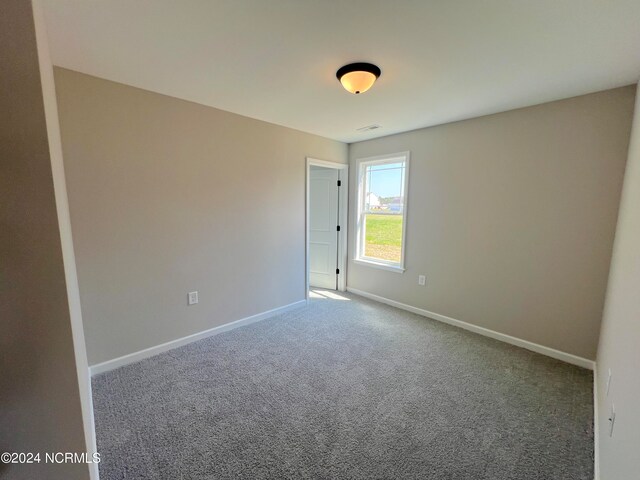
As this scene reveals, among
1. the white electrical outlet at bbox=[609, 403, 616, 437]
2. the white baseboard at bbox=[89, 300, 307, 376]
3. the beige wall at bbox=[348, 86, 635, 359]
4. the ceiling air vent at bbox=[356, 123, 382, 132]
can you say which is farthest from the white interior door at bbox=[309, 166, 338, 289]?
the white electrical outlet at bbox=[609, 403, 616, 437]

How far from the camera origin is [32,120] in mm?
772

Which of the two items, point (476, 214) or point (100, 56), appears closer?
point (100, 56)

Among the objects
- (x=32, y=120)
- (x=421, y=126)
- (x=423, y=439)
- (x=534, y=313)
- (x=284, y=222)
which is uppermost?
(x=421, y=126)

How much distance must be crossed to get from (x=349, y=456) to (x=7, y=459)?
57.4 inches

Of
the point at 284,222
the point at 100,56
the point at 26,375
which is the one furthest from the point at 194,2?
the point at 284,222

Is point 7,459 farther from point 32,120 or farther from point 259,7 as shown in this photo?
point 259,7

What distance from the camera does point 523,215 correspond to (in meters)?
2.70

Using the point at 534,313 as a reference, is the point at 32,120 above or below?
above

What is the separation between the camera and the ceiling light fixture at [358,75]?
6.06 ft

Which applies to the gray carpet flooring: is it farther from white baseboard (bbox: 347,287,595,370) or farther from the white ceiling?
the white ceiling

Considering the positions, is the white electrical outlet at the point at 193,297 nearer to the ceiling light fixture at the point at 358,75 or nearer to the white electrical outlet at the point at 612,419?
the ceiling light fixture at the point at 358,75

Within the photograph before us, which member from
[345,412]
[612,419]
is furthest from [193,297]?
[612,419]

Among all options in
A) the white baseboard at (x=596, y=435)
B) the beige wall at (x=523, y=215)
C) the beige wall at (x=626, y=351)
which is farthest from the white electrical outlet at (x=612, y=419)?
the beige wall at (x=523, y=215)

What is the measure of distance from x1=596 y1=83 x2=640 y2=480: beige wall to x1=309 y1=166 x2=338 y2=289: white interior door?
318cm
